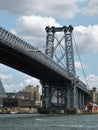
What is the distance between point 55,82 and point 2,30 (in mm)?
50769

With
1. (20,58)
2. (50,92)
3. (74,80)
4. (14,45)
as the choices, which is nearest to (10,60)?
(20,58)

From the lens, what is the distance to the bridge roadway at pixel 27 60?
3597 inches

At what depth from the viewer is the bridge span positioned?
92.6m

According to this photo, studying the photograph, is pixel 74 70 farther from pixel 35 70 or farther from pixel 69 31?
pixel 35 70

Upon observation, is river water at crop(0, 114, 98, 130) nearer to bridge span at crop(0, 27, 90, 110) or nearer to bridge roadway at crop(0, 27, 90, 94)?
bridge roadway at crop(0, 27, 90, 94)

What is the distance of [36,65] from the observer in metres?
111

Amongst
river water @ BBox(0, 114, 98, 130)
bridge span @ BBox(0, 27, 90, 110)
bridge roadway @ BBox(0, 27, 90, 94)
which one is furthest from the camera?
bridge span @ BBox(0, 27, 90, 110)

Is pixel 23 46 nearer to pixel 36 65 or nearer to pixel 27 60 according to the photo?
pixel 27 60

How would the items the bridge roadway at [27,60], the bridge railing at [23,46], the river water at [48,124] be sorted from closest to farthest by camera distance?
the river water at [48,124] < the bridge railing at [23,46] < the bridge roadway at [27,60]

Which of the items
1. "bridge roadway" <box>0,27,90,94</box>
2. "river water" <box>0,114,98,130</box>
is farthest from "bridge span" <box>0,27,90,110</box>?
"river water" <box>0,114,98,130</box>

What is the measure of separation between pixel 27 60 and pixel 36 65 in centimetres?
667

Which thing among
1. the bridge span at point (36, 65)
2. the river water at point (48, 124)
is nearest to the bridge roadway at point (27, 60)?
the bridge span at point (36, 65)

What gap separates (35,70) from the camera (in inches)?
4653

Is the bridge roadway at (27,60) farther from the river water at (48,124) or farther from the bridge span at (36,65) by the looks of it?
the river water at (48,124)
